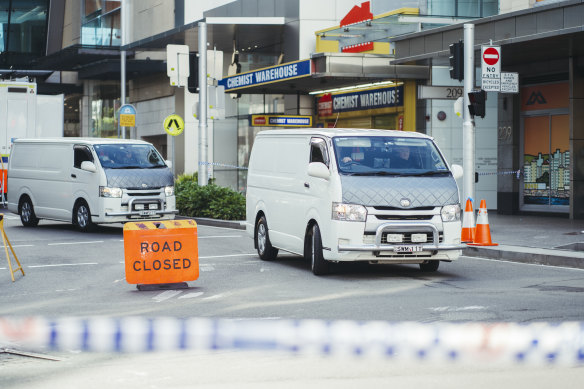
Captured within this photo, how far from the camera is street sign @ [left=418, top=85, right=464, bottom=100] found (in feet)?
67.2

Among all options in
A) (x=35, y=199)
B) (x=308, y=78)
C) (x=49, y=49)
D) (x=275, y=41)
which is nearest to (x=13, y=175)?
(x=35, y=199)

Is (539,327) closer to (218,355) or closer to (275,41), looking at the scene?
(218,355)

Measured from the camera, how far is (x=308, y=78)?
27.8m

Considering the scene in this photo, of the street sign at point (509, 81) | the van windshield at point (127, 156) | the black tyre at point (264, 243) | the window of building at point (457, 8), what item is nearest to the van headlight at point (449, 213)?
the black tyre at point (264, 243)

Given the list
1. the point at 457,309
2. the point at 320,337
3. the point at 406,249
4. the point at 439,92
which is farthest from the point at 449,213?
the point at 439,92

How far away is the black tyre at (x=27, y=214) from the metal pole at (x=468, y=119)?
9.76 metres

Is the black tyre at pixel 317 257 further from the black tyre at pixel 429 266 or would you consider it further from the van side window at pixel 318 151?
the black tyre at pixel 429 266

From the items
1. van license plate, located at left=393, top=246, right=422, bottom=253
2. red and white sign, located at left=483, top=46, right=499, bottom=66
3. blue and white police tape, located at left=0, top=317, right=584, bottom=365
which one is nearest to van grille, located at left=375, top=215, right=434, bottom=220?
van license plate, located at left=393, top=246, right=422, bottom=253

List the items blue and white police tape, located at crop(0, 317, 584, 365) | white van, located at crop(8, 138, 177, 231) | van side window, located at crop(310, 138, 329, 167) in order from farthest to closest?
white van, located at crop(8, 138, 177, 231) → van side window, located at crop(310, 138, 329, 167) → blue and white police tape, located at crop(0, 317, 584, 365)

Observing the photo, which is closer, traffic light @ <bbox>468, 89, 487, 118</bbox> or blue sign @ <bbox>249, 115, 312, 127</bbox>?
traffic light @ <bbox>468, 89, 487, 118</bbox>

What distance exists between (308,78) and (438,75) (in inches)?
286

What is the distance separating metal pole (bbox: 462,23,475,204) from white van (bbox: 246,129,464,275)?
427 cm

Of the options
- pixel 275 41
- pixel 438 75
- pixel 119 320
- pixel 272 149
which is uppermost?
pixel 275 41

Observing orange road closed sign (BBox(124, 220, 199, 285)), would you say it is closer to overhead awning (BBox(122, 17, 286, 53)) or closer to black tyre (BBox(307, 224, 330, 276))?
black tyre (BBox(307, 224, 330, 276))
